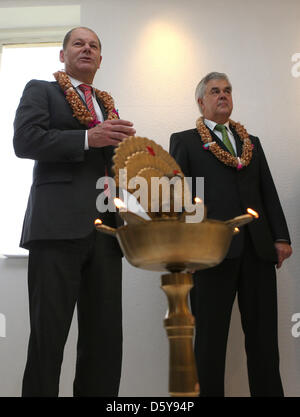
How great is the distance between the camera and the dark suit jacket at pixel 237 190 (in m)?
2.23

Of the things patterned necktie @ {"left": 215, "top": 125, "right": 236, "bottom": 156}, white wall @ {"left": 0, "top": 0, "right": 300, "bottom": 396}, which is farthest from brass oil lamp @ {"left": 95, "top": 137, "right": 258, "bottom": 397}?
white wall @ {"left": 0, "top": 0, "right": 300, "bottom": 396}

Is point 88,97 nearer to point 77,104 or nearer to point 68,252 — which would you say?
point 77,104

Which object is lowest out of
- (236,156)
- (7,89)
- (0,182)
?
(236,156)

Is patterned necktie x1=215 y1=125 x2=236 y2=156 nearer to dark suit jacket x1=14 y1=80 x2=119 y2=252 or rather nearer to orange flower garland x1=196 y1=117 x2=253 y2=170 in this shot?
orange flower garland x1=196 y1=117 x2=253 y2=170

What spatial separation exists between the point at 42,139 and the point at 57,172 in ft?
0.41

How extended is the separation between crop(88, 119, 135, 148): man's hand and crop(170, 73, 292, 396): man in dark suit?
641 millimetres

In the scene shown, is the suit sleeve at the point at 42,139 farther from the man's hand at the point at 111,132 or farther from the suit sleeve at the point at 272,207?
the suit sleeve at the point at 272,207

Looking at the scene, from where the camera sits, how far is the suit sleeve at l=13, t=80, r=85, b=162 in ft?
5.79

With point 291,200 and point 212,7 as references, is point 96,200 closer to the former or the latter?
point 291,200

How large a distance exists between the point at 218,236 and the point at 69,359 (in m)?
2.06

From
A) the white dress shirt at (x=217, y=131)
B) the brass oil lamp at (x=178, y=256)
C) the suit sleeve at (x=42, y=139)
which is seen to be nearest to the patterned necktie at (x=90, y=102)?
the suit sleeve at (x=42, y=139)

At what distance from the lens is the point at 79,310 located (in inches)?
72.0

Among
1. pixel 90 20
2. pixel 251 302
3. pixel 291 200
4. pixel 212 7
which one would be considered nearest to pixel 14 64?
pixel 90 20

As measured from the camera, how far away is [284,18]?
10.5 ft
